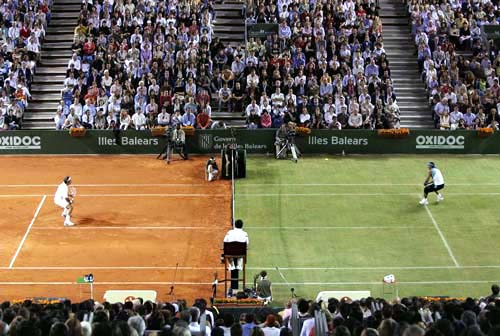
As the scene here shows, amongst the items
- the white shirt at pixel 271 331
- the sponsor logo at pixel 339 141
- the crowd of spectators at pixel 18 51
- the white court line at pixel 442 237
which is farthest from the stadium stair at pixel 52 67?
the white shirt at pixel 271 331

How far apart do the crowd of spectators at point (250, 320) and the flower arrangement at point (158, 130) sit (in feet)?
71.7

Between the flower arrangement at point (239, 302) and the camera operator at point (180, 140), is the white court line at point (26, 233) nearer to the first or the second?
the camera operator at point (180, 140)

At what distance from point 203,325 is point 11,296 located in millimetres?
10502

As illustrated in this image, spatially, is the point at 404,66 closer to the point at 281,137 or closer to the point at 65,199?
the point at 281,137

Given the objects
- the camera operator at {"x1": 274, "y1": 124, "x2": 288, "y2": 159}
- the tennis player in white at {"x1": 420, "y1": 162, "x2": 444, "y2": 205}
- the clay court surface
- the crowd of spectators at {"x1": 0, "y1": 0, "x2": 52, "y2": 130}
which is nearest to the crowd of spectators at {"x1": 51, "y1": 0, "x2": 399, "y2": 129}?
the camera operator at {"x1": 274, "y1": 124, "x2": 288, "y2": 159}

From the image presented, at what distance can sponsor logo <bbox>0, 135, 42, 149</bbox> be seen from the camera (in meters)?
41.2

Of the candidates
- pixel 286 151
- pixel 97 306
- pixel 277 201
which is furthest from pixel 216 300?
pixel 286 151

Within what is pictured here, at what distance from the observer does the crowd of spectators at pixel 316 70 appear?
139 ft

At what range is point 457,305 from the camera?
17.7 meters

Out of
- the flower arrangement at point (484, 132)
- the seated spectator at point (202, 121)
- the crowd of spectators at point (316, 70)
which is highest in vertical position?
the crowd of spectators at point (316, 70)

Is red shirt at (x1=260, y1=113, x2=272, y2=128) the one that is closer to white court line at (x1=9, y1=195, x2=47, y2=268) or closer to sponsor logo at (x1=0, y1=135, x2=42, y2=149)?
sponsor logo at (x1=0, y1=135, x2=42, y2=149)

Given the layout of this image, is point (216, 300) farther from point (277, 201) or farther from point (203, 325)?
point (277, 201)

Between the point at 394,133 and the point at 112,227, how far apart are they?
15.2m

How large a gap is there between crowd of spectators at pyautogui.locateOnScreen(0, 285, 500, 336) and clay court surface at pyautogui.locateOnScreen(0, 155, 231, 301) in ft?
24.6
